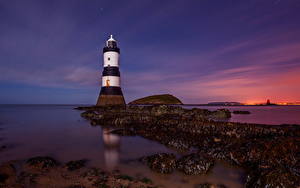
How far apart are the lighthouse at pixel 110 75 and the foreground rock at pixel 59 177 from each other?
2565 cm

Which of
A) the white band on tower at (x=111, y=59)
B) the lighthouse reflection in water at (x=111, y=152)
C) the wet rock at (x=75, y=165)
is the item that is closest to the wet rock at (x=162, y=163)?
the lighthouse reflection in water at (x=111, y=152)

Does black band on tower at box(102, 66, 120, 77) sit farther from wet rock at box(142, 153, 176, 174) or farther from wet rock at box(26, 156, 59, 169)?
wet rock at box(142, 153, 176, 174)

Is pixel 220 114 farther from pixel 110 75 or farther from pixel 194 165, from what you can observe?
pixel 194 165

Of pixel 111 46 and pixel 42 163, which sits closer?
pixel 42 163

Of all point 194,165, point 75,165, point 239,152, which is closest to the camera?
point 194,165

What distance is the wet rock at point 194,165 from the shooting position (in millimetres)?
5547

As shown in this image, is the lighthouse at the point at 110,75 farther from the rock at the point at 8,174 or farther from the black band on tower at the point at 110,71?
the rock at the point at 8,174

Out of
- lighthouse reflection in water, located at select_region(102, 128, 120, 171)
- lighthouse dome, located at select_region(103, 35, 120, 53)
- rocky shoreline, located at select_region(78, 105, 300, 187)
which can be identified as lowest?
lighthouse reflection in water, located at select_region(102, 128, 120, 171)

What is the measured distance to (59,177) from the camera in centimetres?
540

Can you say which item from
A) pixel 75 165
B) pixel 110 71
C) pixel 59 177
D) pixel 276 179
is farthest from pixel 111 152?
pixel 110 71

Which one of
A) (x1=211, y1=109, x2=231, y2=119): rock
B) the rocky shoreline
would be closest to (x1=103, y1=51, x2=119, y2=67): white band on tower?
(x1=211, y1=109, x2=231, y2=119): rock

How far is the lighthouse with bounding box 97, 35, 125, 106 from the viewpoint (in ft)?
103

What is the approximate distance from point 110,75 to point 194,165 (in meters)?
27.7

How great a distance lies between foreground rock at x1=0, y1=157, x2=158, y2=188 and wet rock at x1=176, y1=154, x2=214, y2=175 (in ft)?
4.20
